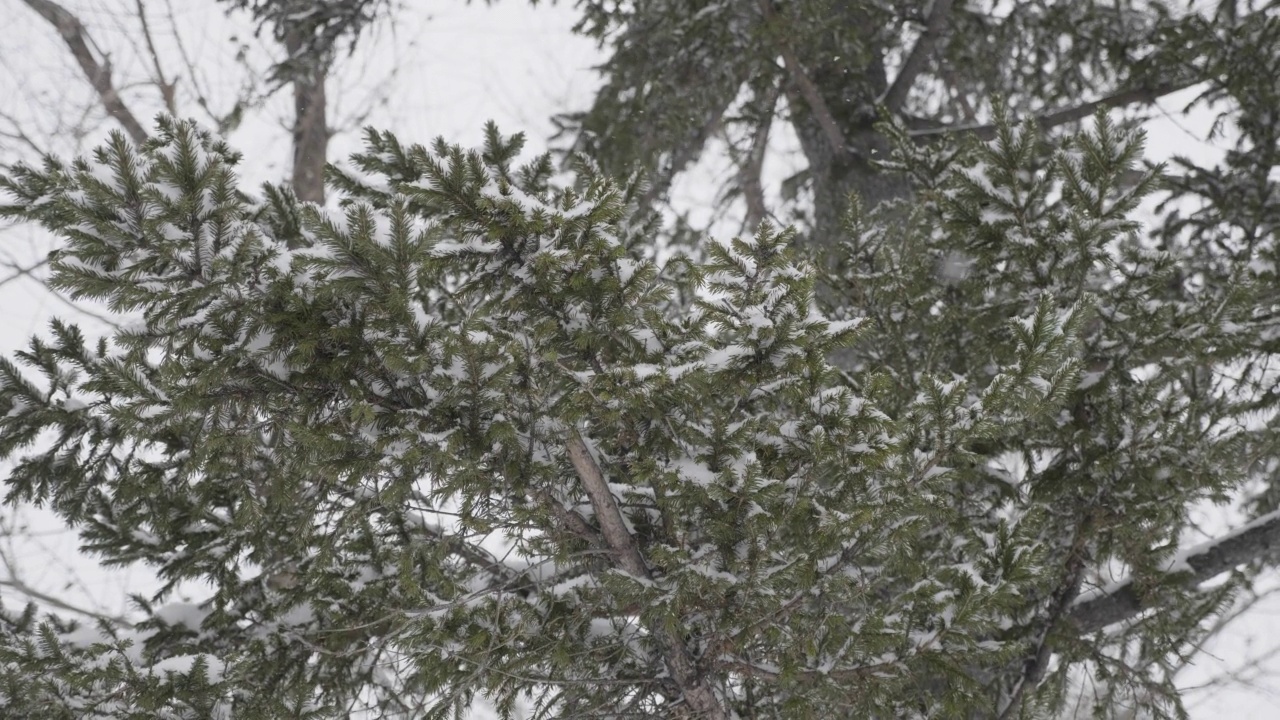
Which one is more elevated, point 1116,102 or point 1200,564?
point 1116,102

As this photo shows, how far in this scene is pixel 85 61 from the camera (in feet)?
31.6

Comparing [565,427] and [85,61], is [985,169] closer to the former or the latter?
[565,427]

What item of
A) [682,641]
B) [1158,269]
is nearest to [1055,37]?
[1158,269]

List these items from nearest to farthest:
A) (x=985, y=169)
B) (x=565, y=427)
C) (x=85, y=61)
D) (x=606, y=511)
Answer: (x=565, y=427), (x=606, y=511), (x=985, y=169), (x=85, y=61)

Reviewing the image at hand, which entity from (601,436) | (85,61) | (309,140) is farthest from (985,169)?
(85,61)

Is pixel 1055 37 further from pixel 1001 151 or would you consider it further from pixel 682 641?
pixel 682 641

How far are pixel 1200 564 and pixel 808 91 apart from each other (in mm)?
3546

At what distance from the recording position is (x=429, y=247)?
8.04ft

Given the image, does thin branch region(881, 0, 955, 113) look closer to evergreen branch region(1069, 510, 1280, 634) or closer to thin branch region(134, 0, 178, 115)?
evergreen branch region(1069, 510, 1280, 634)

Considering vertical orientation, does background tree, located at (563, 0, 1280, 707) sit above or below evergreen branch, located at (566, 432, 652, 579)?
above

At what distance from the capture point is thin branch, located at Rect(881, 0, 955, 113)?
6.17 m

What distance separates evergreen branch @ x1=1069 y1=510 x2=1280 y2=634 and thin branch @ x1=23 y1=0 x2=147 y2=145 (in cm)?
959

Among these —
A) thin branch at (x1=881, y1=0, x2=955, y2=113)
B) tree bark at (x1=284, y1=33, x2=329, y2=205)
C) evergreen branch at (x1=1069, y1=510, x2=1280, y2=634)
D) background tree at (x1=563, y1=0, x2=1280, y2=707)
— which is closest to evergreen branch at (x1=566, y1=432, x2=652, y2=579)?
background tree at (x1=563, y1=0, x2=1280, y2=707)

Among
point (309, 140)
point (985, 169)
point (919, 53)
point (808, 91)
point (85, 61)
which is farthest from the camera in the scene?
point (309, 140)
